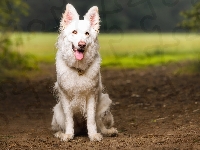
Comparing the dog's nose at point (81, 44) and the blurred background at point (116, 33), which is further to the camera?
the blurred background at point (116, 33)

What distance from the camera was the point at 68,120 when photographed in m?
7.89

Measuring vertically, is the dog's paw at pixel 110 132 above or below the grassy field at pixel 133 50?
below

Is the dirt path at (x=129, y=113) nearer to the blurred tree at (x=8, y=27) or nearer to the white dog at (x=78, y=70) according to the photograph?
the white dog at (x=78, y=70)

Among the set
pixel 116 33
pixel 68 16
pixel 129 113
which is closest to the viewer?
pixel 68 16

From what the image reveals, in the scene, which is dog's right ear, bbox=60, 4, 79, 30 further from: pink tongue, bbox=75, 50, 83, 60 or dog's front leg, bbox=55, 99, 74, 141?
dog's front leg, bbox=55, 99, 74, 141

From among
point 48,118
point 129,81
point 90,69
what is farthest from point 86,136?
point 129,81

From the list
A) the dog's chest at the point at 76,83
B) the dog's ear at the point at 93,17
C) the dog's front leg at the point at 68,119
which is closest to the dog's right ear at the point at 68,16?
the dog's ear at the point at 93,17

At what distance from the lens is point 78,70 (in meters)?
7.77

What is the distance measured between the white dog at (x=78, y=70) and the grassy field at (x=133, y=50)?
1386 centimetres

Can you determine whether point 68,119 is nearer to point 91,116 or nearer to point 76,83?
point 91,116

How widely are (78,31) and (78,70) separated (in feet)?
2.02

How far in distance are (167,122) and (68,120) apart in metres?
2.12

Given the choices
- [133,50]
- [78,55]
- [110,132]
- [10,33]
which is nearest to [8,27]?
[10,33]

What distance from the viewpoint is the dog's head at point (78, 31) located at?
24.6 feet
